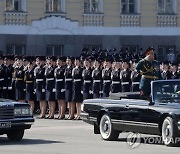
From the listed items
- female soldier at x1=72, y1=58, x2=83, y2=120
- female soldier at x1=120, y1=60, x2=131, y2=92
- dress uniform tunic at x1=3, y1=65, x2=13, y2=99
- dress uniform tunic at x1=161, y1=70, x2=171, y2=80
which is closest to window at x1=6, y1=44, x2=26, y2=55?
dress uniform tunic at x1=3, y1=65, x2=13, y2=99

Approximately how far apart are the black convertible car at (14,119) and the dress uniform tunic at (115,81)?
7.20 meters

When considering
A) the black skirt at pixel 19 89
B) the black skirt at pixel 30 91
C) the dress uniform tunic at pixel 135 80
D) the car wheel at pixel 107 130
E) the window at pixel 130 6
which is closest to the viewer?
the car wheel at pixel 107 130

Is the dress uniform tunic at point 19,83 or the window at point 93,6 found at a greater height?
the window at point 93,6

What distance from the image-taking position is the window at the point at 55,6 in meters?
43.8

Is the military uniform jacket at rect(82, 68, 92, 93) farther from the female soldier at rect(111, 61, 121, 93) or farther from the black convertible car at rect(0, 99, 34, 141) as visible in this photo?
the black convertible car at rect(0, 99, 34, 141)

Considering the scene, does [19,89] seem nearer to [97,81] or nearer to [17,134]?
[97,81]

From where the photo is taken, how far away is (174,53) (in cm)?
4484

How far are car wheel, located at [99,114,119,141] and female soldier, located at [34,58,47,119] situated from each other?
8.31 metres

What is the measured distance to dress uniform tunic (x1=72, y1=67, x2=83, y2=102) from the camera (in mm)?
28453

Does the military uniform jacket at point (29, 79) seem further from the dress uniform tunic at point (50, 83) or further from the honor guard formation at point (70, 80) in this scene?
the dress uniform tunic at point (50, 83)

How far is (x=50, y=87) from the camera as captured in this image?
2938cm

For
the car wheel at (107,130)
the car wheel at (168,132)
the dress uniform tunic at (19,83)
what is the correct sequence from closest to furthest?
the car wheel at (168,132) → the car wheel at (107,130) → the dress uniform tunic at (19,83)

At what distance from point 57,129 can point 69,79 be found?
13.9 feet

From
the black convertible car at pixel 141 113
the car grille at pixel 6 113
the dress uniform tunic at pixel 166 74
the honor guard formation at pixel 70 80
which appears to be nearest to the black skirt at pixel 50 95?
the honor guard formation at pixel 70 80
